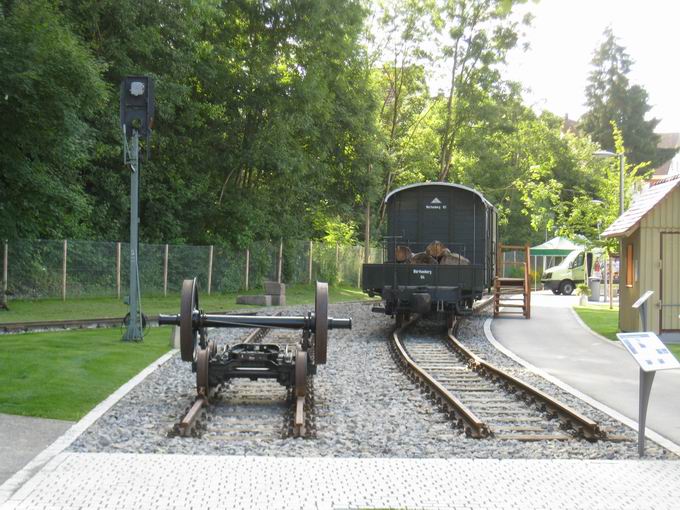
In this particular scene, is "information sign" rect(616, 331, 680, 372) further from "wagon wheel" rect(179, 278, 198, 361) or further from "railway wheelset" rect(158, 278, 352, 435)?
"wagon wheel" rect(179, 278, 198, 361)

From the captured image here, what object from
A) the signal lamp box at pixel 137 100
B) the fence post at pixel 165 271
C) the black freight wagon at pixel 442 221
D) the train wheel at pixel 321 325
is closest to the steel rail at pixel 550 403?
the train wheel at pixel 321 325

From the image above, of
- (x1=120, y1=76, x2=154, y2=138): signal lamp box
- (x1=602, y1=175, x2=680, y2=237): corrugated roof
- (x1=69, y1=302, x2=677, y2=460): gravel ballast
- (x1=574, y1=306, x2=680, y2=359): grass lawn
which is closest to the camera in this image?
(x1=69, y1=302, x2=677, y2=460): gravel ballast

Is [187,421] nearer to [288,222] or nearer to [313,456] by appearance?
[313,456]

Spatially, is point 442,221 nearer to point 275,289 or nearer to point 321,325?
point 275,289

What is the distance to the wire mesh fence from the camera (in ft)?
85.1

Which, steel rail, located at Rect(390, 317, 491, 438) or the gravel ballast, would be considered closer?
the gravel ballast

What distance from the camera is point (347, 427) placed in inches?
361

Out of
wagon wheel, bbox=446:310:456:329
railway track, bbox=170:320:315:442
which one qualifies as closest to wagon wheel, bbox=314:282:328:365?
railway track, bbox=170:320:315:442

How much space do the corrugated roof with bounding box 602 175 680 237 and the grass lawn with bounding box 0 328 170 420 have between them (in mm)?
10201

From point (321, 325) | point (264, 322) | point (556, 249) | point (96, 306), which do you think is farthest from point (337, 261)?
point (321, 325)

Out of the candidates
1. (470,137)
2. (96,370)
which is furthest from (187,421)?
(470,137)

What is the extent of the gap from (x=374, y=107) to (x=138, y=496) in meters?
36.4

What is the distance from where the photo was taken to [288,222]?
126ft

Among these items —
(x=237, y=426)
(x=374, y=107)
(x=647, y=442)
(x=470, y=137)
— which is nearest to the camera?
(x=647, y=442)
